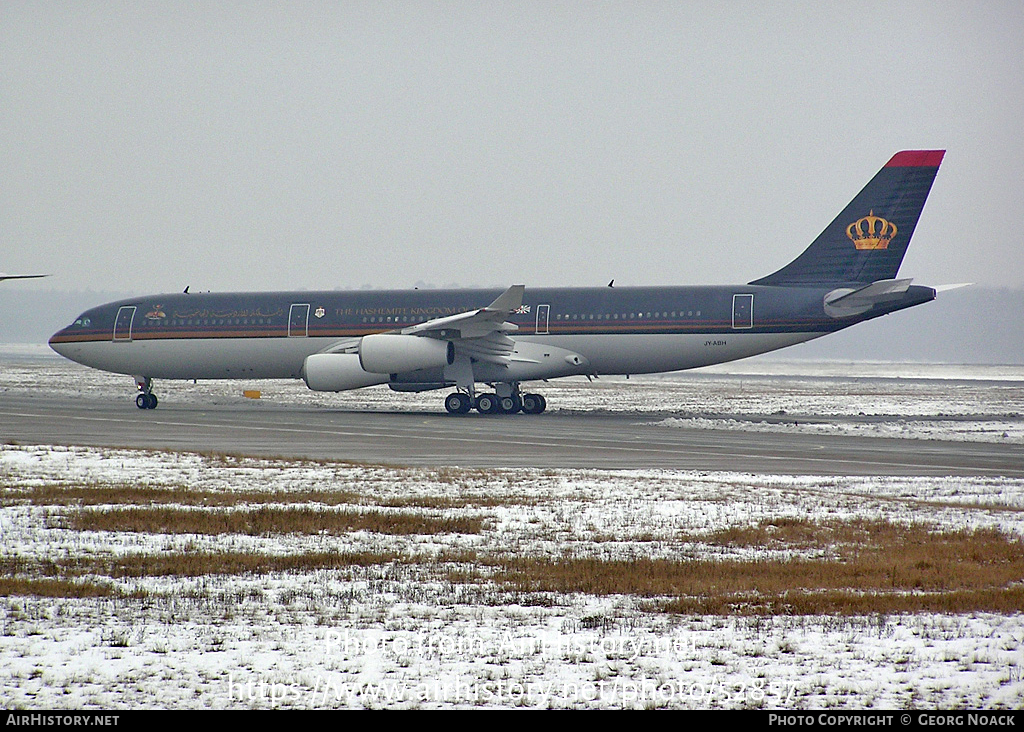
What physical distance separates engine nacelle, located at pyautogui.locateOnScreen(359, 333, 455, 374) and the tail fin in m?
12.0

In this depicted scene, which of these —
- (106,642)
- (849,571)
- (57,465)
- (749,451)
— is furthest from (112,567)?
(749,451)

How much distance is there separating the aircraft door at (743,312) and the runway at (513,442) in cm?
392

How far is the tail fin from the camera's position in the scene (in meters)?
32.9

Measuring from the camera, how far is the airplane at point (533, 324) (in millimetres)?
32938

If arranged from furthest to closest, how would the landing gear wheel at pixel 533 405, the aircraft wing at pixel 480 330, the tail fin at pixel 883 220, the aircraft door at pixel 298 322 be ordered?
the aircraft door at pixel 298 322
the landing gear wheel at pixel 533 405
the tail fin at pixel 883 220
the aircraft wing at pixel 480 330

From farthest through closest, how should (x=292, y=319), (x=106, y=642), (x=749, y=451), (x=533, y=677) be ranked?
1. (x=292, y=319)
2. (x=749, y=451)
3. (x=106, y=642)
4. (x=533, y=677)

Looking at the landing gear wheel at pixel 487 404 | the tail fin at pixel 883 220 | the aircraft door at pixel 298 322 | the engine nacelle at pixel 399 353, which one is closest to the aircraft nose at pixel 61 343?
the aircraft door at pixel 298 322

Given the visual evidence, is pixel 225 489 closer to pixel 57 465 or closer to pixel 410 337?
pixel 57 465

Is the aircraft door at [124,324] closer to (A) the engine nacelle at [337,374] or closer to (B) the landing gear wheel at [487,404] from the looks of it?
(A) the engine nacelle at [337,374]

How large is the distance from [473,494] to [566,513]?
6.70 ft

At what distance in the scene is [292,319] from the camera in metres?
36.6

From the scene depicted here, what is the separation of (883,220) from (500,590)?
2746cm

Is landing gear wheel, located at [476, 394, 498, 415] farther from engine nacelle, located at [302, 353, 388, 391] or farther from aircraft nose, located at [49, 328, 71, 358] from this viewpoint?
aircraft nose, located at [49, 328, 71, 358]

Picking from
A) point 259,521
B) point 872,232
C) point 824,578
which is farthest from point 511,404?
point 824,578
